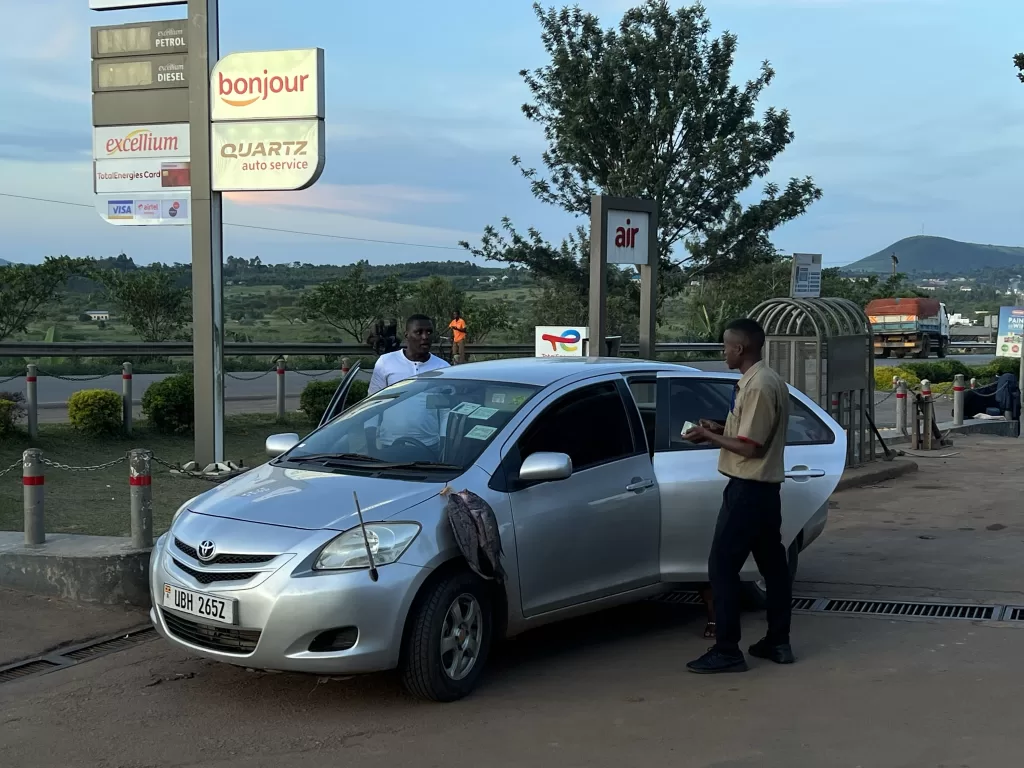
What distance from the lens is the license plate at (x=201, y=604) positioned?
5.33 metres

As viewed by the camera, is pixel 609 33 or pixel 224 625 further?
pixel 609 33

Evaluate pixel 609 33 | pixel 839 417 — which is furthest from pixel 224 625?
pixel 609 33

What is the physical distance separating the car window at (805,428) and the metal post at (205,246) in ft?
23.3

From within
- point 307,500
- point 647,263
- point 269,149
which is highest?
point 269,149

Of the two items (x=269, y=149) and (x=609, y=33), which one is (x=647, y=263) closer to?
(x=269, y=149)

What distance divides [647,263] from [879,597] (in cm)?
657

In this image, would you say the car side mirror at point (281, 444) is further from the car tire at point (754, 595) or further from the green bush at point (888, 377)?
the green bush at point (888, 377)

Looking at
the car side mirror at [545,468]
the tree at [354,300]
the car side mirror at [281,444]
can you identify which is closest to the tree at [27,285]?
the tree at [354,300]

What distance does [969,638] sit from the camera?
691 centimetres

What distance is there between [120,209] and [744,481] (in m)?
9.74

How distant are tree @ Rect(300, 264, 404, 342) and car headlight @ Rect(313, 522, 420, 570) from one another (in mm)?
33581

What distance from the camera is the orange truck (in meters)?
57.7

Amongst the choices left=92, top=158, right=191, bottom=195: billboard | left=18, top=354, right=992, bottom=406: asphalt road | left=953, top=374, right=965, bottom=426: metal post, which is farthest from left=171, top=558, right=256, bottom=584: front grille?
left=953, top=374, right=965, bottom=426: metal post

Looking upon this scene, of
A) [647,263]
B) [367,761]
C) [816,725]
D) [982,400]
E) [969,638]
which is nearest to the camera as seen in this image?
[367,761]
